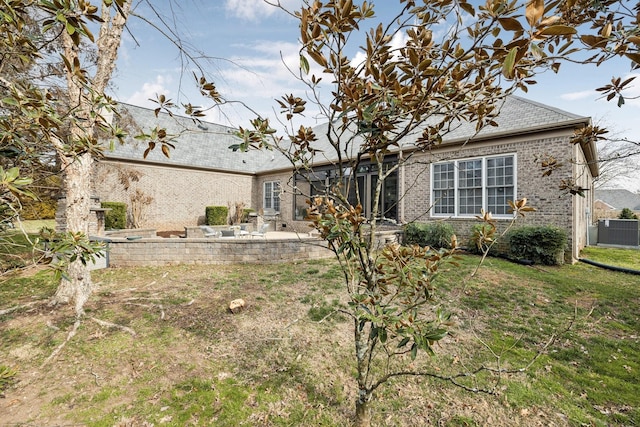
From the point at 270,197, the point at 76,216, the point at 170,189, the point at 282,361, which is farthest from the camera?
the point at 270,197

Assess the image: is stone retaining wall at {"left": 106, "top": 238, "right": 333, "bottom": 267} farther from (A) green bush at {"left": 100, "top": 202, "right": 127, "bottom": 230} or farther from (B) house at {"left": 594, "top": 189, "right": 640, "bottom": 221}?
(B) house at {"left": 594, "top": 189, "right": 640, "bottom": 221}

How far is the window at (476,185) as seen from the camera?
9.15 metres

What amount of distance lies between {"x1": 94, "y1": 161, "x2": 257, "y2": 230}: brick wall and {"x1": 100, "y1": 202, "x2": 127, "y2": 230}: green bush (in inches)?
30.8

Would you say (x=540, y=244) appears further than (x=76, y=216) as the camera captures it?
Yes

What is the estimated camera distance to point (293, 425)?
2.35m


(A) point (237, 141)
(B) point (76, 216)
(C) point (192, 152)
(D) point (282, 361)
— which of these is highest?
(C) point (192, 152)

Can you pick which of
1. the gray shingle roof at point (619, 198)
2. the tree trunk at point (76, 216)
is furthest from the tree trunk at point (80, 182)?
the gray shingle roof at point (619, 198)

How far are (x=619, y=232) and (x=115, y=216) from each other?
2243cm

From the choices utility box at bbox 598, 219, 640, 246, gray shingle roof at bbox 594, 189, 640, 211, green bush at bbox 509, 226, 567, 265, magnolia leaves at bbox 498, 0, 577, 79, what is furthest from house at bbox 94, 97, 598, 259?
gray shingle roof at bbox 594, 189, 640, 211

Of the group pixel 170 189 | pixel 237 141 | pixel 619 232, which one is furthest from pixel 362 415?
pixel 170 189

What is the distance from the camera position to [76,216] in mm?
4637

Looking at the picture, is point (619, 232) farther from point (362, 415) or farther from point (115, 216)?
point (115, 216)

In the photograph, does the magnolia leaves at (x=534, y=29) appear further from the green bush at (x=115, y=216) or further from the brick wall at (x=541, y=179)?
the green bush at (x=115, y=216)

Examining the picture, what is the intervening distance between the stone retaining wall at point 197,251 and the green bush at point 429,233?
425cm
